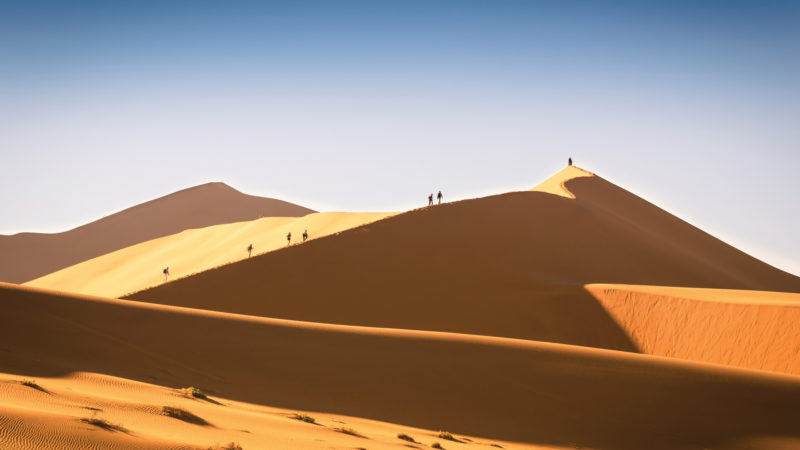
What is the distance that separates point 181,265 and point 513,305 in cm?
3448

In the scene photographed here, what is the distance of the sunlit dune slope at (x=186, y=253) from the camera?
54.1m

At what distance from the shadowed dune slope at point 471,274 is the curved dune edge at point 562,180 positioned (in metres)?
7.57

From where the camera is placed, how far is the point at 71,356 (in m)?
16.2

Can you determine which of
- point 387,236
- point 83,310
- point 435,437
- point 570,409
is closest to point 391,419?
point 435,437

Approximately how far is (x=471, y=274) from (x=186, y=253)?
36045 mm

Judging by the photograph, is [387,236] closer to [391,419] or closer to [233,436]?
[391,419]

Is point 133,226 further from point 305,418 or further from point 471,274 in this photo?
point 305,418

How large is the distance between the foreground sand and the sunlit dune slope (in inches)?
1413

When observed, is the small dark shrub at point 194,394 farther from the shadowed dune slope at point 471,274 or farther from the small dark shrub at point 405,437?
the shadowed dune slope at point 471,274

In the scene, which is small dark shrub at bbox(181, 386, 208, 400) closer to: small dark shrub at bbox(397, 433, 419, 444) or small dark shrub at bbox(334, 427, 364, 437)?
small dark shrub at bbox(334, 427, 364, 437)

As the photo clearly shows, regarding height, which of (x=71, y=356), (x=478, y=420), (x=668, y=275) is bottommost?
(x=478, y=420)

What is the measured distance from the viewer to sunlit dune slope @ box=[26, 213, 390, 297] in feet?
177

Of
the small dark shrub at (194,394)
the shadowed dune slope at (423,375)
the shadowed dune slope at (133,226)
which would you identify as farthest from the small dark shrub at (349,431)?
the shadowed dune slope at (133,226)

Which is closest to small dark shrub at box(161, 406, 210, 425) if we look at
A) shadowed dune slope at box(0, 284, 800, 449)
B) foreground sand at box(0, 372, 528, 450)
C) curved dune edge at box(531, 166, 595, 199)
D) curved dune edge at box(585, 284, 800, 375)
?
foreground sand at box(0, 372, 528, 450)
